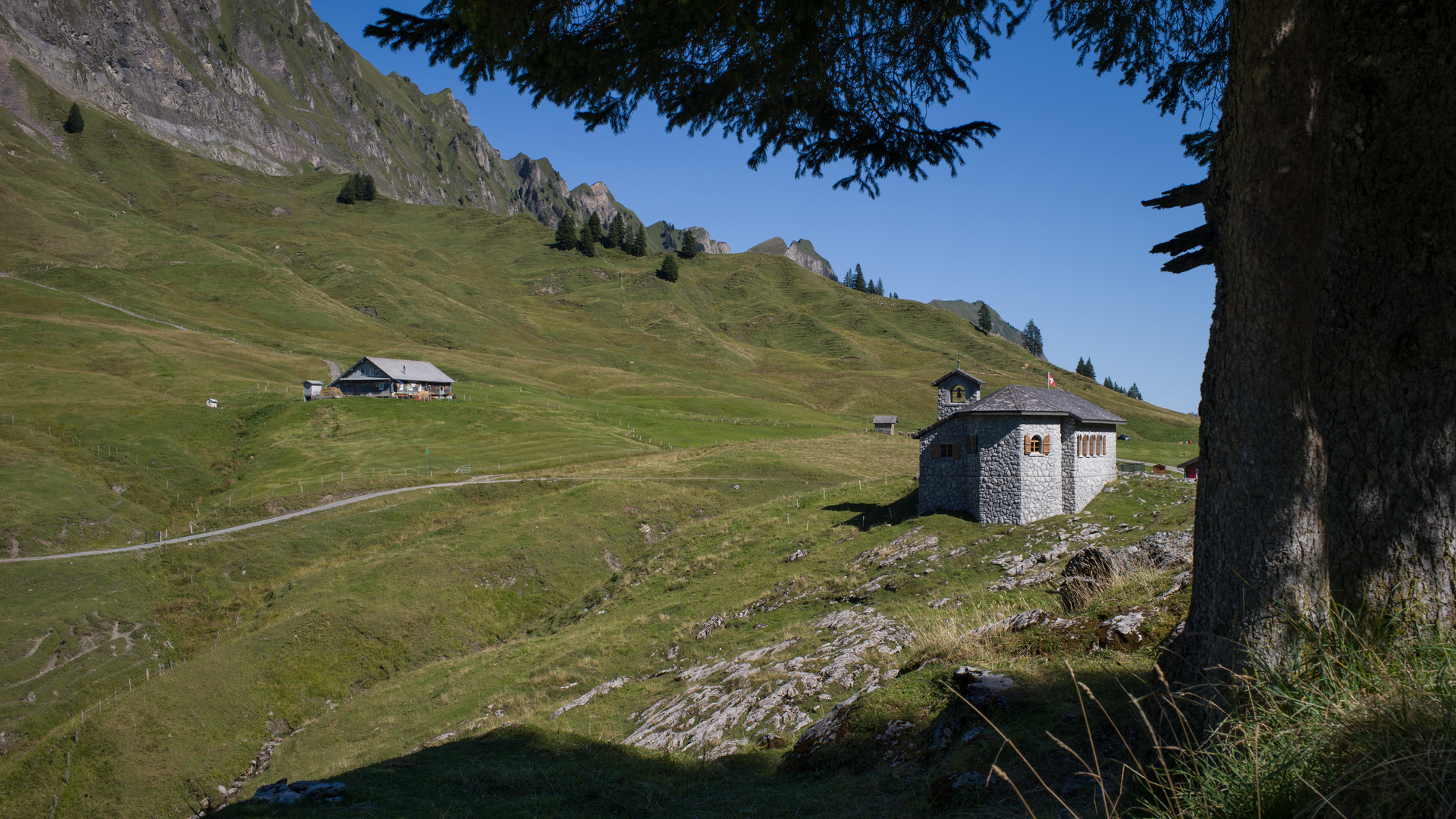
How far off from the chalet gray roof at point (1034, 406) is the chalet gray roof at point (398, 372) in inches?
2963

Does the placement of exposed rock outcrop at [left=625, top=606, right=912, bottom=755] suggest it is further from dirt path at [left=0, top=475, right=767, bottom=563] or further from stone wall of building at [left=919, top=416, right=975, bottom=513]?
dirt path at [left=0, top=475, right=767, bottom=563]

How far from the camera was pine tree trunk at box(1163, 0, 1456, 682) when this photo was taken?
5238 millimetres

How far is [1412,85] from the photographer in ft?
17.1

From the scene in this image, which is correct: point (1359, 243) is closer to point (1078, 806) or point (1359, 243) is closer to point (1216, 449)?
point (1216, 449)

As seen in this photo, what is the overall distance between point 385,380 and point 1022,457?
82.1m

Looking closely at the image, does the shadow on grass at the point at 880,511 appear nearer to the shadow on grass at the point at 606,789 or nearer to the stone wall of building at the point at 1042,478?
the stone wall of building at the point at 1042,478

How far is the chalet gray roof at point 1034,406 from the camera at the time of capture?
36.0m

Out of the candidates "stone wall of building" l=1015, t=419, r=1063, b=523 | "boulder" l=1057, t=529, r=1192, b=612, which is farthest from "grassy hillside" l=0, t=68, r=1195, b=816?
"stone wall of building" l=1015, t=419, r=1063, b=523

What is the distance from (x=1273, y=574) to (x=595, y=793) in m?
9.27

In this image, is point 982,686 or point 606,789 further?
point 606,789

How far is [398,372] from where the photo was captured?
92.4m

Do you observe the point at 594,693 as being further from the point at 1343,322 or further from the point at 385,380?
the point at 385,380

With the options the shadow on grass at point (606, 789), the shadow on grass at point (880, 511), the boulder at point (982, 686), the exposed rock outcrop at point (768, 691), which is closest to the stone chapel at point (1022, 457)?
the shadow on grass at point (880, 511)

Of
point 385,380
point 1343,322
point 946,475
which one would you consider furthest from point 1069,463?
point 385,380
